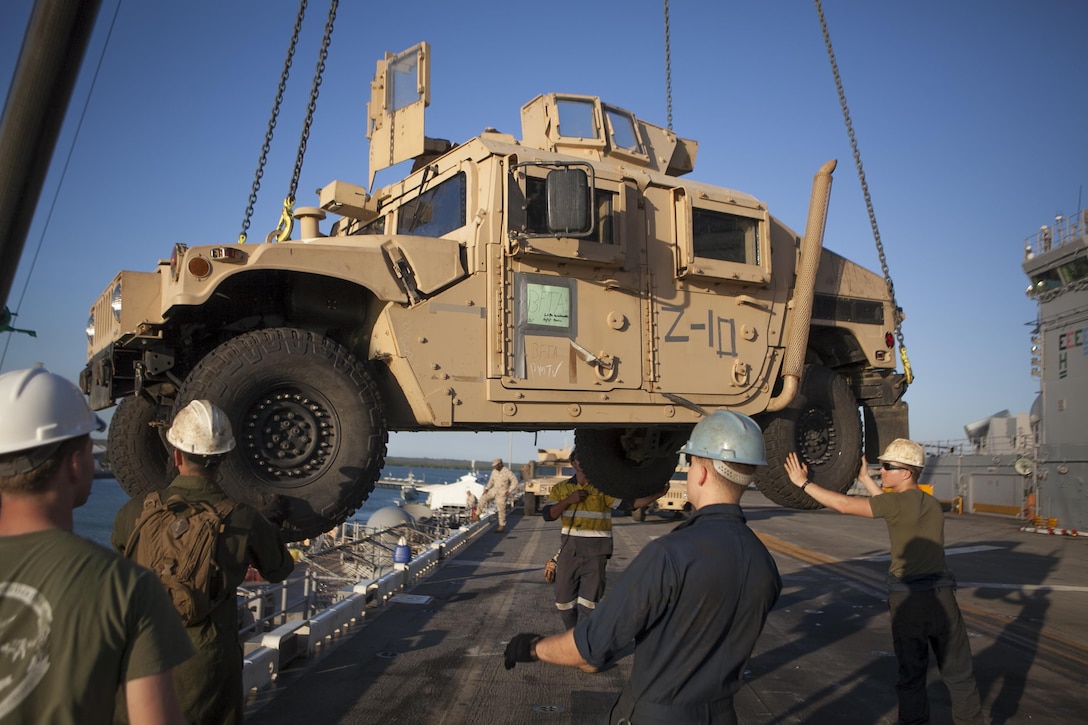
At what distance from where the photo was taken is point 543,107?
21.1ft

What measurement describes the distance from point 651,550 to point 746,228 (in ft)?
13.7

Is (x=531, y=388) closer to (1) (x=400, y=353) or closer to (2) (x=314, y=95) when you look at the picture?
(1) (x=400, y=353)

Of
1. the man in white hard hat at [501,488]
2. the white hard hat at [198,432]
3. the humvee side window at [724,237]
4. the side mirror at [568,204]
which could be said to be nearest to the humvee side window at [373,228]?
the side mirror at [568,204]

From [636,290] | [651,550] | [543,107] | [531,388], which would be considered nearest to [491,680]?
[531,388]

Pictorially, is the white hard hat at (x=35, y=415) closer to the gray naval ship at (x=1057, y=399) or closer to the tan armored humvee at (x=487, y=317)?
the tan armored humvee at (x=487, y=317)

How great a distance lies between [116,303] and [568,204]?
2601mm

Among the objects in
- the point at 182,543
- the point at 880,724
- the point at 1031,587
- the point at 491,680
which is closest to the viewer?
the point at 182,543

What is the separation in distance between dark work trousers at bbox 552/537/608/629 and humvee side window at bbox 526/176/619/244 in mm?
3288

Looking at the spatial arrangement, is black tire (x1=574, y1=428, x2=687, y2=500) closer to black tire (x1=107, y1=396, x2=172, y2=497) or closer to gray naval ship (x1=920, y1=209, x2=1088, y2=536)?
black tire (x1=107, y1=396, x2=172, y2=497)

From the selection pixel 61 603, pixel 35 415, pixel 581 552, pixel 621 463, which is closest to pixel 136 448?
pixel 581 552

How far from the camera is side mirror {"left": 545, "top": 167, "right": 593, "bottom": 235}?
15.7 feet

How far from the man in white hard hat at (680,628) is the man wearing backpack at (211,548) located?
1.23 m

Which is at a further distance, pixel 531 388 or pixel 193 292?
pixel 531 388

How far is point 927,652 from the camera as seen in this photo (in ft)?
16.4
